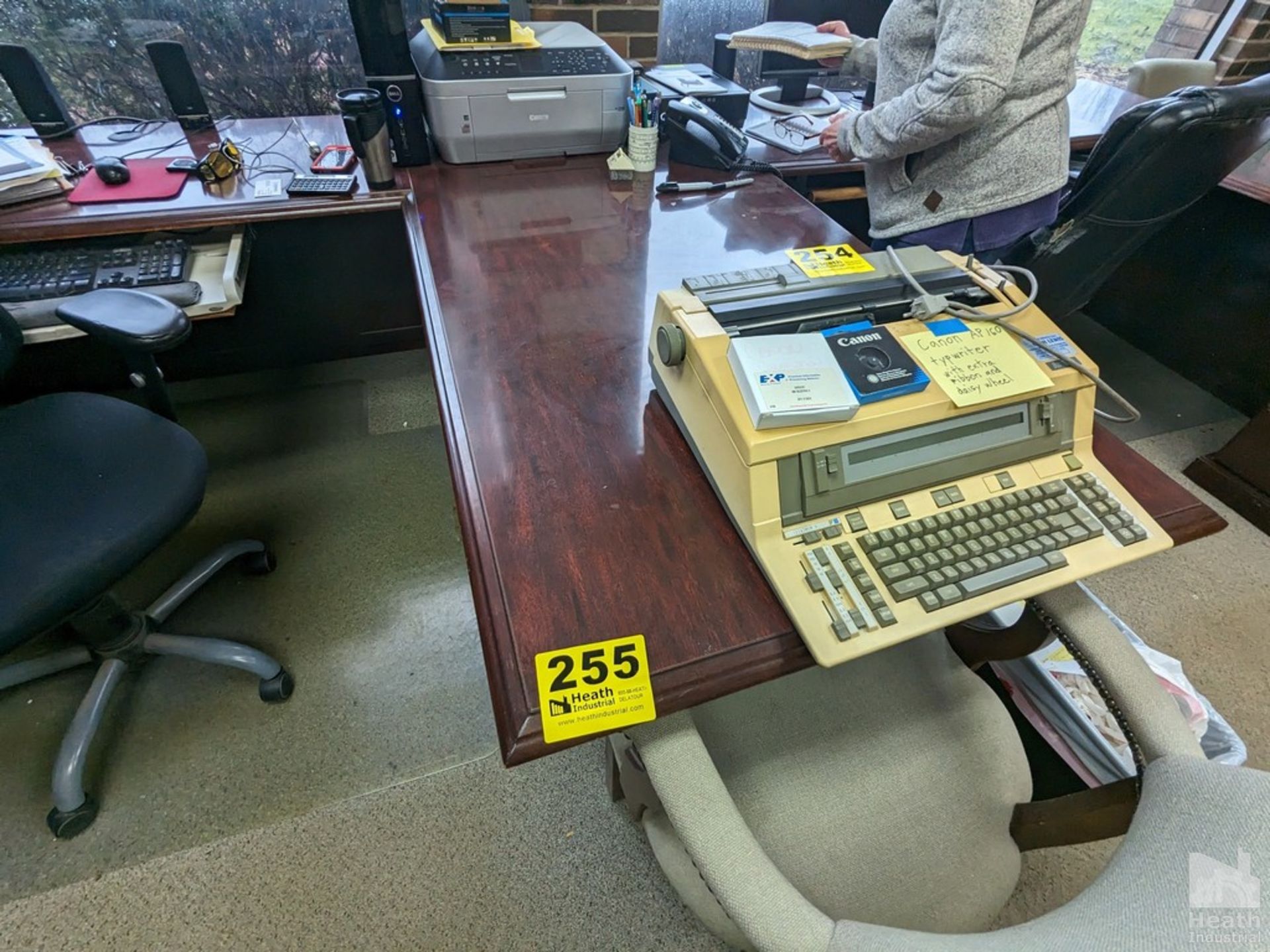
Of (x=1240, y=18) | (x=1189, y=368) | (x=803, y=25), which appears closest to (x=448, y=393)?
(x=803, y=25)

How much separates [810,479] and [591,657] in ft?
0.89

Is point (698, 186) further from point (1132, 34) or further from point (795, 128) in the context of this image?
point (1132, 34)

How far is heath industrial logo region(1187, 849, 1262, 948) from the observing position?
13.3 inches

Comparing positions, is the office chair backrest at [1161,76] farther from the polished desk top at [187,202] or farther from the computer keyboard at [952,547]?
the polished desk top at [187,202]

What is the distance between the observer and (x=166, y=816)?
3.63 feet

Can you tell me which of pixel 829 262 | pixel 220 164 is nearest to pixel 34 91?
pixel 220 164

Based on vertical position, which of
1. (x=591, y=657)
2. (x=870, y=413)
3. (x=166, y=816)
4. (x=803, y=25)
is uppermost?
(x=803, y=25)

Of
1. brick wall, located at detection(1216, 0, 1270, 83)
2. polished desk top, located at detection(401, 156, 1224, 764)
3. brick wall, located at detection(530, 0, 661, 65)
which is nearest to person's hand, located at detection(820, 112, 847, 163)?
polished desk top, located at detection(401, 156, 1224, 764)

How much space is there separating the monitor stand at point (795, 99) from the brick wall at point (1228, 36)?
2221mm

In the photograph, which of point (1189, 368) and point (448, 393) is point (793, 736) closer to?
point (448, 393)

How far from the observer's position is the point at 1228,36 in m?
2.68

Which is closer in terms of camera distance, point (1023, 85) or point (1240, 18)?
point (1023, 85)

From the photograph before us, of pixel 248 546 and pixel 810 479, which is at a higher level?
pixel 810 479

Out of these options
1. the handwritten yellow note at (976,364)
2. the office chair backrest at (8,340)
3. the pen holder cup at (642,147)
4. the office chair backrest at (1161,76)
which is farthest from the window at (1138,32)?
the office chair backrest at (8,340)
